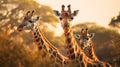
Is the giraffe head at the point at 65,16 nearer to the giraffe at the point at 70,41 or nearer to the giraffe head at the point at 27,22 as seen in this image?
the giraffe at the point at 70,41

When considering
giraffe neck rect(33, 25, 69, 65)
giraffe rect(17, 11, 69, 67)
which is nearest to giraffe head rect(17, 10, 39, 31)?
giraffe rect(17, 11, 69, 67)

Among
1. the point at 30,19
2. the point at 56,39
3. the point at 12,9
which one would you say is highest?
the point at 30,19

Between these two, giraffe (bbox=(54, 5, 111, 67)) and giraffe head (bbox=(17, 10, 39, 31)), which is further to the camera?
giraffe head (bbox=(17, 10, 39, 31))

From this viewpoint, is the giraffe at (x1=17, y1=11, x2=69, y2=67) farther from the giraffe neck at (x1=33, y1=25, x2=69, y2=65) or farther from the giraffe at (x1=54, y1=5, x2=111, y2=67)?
the giraffe at (x1=54, y1=5, x2=111, y2=67)

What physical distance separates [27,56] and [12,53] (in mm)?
307

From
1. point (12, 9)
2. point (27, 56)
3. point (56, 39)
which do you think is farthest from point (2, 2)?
point (27, 56)

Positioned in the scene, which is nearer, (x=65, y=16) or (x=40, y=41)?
(x=65, y=16)

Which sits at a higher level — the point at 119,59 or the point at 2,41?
the point at 2,41

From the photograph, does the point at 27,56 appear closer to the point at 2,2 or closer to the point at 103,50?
the point at 103,50

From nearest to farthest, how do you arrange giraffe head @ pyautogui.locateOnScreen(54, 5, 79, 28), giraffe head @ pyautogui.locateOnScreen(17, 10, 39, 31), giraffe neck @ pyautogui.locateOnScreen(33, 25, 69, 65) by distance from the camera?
giraffe head @ pyautogui.locateOnScreen(54, 5, 79, 28) < giraffe head @ pyautogui.locateOnScreen(17, 10, 39, 31) < giraffe neck @ pyautogui.locateOnScreen(33, 25, 69, 65)

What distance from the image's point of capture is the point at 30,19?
29.4 ft

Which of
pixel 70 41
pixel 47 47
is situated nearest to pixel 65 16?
pixel 70 41

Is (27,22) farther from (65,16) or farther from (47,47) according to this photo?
(65,16)

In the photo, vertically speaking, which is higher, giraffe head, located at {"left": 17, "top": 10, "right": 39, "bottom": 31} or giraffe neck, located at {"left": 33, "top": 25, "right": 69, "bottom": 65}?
giraffe head, located at {"left": 17, "top": 10, "right": 39, "bottom": 31}
